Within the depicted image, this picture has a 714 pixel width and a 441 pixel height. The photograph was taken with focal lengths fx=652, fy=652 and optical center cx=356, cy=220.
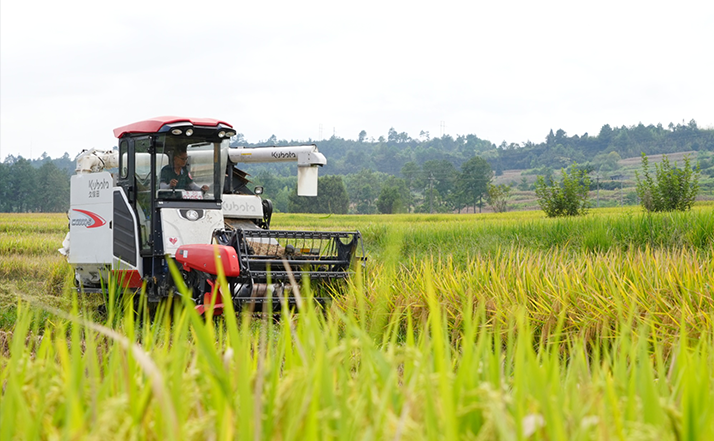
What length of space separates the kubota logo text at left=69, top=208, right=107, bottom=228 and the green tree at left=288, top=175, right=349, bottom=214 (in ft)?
178

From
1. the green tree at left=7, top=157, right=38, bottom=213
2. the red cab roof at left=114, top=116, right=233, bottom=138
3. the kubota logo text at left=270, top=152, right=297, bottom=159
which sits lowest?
the green tree at left=7, top=157, right=38, bottom=213

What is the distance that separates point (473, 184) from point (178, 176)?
10549cm

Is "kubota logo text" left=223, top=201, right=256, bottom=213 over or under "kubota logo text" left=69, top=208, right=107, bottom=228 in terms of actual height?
over

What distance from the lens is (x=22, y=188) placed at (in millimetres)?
98188

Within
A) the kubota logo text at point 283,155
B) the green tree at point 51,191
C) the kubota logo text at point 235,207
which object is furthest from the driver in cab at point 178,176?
the green tree at point 51,191

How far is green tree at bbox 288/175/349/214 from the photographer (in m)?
69.4

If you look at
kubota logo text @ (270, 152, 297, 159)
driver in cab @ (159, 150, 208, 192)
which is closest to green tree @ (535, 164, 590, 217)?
kubota logo text @ (270, 152, 297, 159)

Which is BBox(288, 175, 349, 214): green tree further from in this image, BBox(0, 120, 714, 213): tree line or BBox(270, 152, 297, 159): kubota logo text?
BBox(270, 152, 297, 159): kubota logo text

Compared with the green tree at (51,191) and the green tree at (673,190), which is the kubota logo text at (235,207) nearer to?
the green tree at (673,190)

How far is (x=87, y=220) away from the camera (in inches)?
373

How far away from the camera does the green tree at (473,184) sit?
10994 centimetres

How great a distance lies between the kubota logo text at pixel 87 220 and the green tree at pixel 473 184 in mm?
99959

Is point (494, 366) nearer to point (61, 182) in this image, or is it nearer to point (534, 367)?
point (534, 367)

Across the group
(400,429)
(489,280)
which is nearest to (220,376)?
(400,429)
